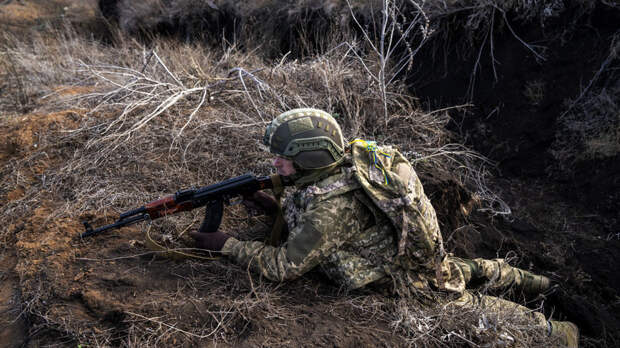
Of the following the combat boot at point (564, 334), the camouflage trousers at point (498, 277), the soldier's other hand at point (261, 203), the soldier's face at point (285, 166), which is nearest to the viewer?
the soldier's face at point (285, 166)

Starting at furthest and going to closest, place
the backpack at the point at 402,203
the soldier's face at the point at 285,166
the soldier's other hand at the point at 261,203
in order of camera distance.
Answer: the soldier's other hand at the point at 261,203
the soldier's face at the point at 285,166
the backpack at the point at 402,203

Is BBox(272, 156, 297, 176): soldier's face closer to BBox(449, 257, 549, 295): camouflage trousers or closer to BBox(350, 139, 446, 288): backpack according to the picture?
BBox(350, 139, 446, 288): backpack

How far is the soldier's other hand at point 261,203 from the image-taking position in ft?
8.95

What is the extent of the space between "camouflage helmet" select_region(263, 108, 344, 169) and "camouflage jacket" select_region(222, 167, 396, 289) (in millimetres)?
148

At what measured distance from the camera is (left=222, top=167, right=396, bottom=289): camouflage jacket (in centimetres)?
226

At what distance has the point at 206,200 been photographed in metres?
2.51

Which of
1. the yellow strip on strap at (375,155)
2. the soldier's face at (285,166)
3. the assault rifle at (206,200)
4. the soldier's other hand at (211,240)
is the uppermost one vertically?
the yellow strip on strap at (375,155)

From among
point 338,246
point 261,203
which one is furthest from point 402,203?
point 261,203

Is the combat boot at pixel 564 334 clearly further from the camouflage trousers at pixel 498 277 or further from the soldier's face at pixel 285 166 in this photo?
the soldier's face at pixel 285 166

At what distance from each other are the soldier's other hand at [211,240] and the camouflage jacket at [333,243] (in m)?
0.06

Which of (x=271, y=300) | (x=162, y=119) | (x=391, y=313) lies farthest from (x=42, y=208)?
(x=391, y=313)

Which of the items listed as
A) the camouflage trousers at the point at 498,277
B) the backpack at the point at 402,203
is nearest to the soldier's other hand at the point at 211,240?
the backpack at the point at 402,203

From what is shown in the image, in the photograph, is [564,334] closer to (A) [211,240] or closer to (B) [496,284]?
(B) [496,284]

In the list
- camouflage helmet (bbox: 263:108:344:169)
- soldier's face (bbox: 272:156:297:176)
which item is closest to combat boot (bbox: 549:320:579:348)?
camouflage helmet (bbox: 263:108:344:169)
